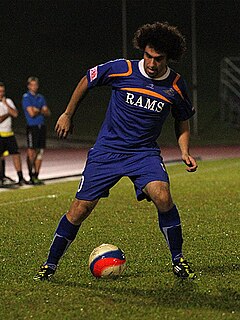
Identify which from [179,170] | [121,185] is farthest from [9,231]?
[179,170]

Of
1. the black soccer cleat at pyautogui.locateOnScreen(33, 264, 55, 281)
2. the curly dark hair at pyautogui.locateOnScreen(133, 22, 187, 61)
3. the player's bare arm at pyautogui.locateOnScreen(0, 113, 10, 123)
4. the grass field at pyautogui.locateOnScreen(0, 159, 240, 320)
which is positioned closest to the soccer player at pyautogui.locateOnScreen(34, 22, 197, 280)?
the curly dark hair at pyautogui.locateOnScreen(133, 22, 187, 61)

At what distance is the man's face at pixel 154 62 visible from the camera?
7.18m

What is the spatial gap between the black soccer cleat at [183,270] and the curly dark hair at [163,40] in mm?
1731

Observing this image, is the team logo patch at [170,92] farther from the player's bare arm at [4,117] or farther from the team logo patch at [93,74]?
the player's bare arm at [4,117]

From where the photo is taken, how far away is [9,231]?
35.6 feet

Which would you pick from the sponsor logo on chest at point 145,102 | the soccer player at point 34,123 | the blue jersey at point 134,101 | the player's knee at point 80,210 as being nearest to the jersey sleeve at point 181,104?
the blue jersey at point 134,101

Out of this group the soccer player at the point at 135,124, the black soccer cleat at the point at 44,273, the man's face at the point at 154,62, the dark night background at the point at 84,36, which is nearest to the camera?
the man's face at the point at 154,62

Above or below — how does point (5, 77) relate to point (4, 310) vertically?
below

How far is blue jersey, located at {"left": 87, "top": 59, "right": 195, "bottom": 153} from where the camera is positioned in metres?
7.35

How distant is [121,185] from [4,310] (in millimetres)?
10354

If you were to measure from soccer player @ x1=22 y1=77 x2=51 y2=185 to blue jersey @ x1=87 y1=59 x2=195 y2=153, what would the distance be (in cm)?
980

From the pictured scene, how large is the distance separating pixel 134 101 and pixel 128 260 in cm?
196

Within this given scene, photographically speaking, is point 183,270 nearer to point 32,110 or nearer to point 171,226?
point 171,226

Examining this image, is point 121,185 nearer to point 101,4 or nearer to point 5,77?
point 5,77
